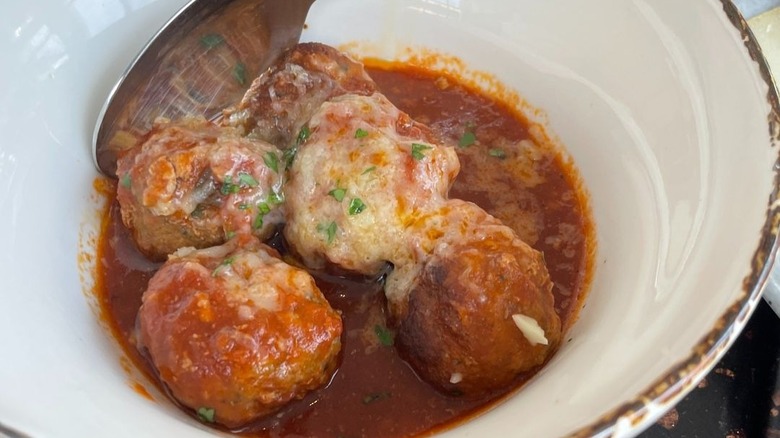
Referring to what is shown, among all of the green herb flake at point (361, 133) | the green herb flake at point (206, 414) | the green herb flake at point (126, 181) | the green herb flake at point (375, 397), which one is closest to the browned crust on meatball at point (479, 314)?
the green herb flake at point (375, 397)

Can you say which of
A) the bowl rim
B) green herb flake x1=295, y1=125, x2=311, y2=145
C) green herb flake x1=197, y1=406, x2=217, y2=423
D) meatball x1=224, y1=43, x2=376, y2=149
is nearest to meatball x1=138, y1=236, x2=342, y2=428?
green herb flake x1=197, y1=406, x2=217, y2=423

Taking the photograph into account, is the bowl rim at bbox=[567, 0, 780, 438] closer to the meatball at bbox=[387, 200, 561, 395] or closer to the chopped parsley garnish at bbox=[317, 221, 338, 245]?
the meatball at bbox=[387, 200, 561, 395]

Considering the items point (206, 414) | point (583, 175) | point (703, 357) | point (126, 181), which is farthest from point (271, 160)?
point (703, 357)

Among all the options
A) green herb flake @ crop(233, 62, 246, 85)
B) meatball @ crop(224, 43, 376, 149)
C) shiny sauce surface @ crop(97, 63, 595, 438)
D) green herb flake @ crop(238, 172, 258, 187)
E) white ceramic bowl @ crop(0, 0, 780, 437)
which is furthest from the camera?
green herb flake @ crop(233, 62, 246, 85)

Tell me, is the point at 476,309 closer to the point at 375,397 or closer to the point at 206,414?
the point at 375,397

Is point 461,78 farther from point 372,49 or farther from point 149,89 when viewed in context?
point 149,89

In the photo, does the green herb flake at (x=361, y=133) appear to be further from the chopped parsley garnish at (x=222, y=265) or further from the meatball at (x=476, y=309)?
the chopped parsley garnish at (x=222, y=265)
